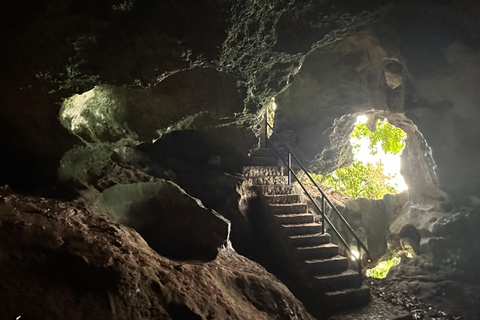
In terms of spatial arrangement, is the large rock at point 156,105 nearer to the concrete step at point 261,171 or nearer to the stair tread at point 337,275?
the concrete step at point 261,171

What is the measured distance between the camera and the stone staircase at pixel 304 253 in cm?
755

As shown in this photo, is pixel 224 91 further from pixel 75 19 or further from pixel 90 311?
pixel 90 311

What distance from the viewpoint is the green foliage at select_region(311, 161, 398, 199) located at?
24750 millimetres

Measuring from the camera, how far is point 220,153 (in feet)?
32.2

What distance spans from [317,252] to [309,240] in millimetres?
322

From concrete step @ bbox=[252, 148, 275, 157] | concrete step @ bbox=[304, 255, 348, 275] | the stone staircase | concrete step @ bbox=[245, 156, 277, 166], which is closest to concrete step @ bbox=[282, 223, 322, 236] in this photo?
the stone staircase

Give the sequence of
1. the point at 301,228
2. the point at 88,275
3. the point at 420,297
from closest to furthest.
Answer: the point at 88,275 → the point at 301,228 → the point at 420,297

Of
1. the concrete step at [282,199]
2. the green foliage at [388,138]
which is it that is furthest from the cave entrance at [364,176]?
the concrete step at [282,199]

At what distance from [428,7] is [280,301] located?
23.1ft

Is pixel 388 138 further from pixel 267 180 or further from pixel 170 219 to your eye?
pixel 170 219

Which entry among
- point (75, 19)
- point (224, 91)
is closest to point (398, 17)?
point (224, 91)

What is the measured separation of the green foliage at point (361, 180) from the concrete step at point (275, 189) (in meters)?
15.5

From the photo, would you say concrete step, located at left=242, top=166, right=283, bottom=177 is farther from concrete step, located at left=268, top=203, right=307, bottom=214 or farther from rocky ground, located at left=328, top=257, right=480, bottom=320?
rocky ground, located at left=328, top=257, right=480, bottom=320

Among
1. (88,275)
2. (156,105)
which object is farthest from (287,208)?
(88,275)
